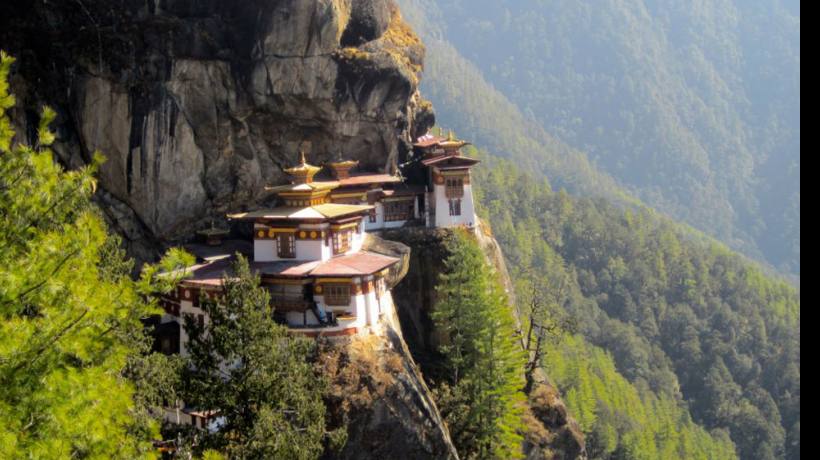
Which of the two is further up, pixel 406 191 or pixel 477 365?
pixel 406 191

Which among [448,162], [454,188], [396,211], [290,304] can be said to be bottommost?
[290,304]

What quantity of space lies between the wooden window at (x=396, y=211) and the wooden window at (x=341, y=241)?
7.46 meters

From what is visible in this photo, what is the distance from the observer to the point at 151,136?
35906 mm

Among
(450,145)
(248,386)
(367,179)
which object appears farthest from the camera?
(450,145)

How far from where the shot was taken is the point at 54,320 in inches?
439

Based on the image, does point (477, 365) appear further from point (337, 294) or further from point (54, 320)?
point (54, 320)

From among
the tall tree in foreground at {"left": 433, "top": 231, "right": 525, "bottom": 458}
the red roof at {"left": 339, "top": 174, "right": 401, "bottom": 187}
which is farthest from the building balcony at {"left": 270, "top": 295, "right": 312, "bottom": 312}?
the red roof at {"left": 339, "top": 174, "right": 401, "bottom": 187}

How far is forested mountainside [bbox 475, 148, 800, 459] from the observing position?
76438mm

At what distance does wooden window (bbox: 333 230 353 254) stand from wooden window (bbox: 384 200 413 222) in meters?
7.46

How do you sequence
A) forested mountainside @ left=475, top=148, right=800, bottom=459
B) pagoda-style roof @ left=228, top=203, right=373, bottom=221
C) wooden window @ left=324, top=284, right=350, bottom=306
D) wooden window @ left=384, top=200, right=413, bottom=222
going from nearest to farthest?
1. wooden window @ left=324, top=284, right=350, bottom=306
2. pagoda-style roof @ left=228, top=203, right=373, bottom=221
3. wooden window @ left=384, top=200, right=413, bottom=222
4. forested mountainside @ left=475, top=148, right=800, bottom=459

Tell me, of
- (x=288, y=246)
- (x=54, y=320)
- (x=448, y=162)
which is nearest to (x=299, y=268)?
(x=288, y=246)

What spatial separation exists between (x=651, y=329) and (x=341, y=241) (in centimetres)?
7655

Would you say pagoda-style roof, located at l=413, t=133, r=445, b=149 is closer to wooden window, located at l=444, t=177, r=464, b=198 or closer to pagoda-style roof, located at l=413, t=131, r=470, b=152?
pagoda-style roof, located at l=413, t=131, r=470, b=152

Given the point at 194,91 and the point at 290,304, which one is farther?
the point at 194,91
